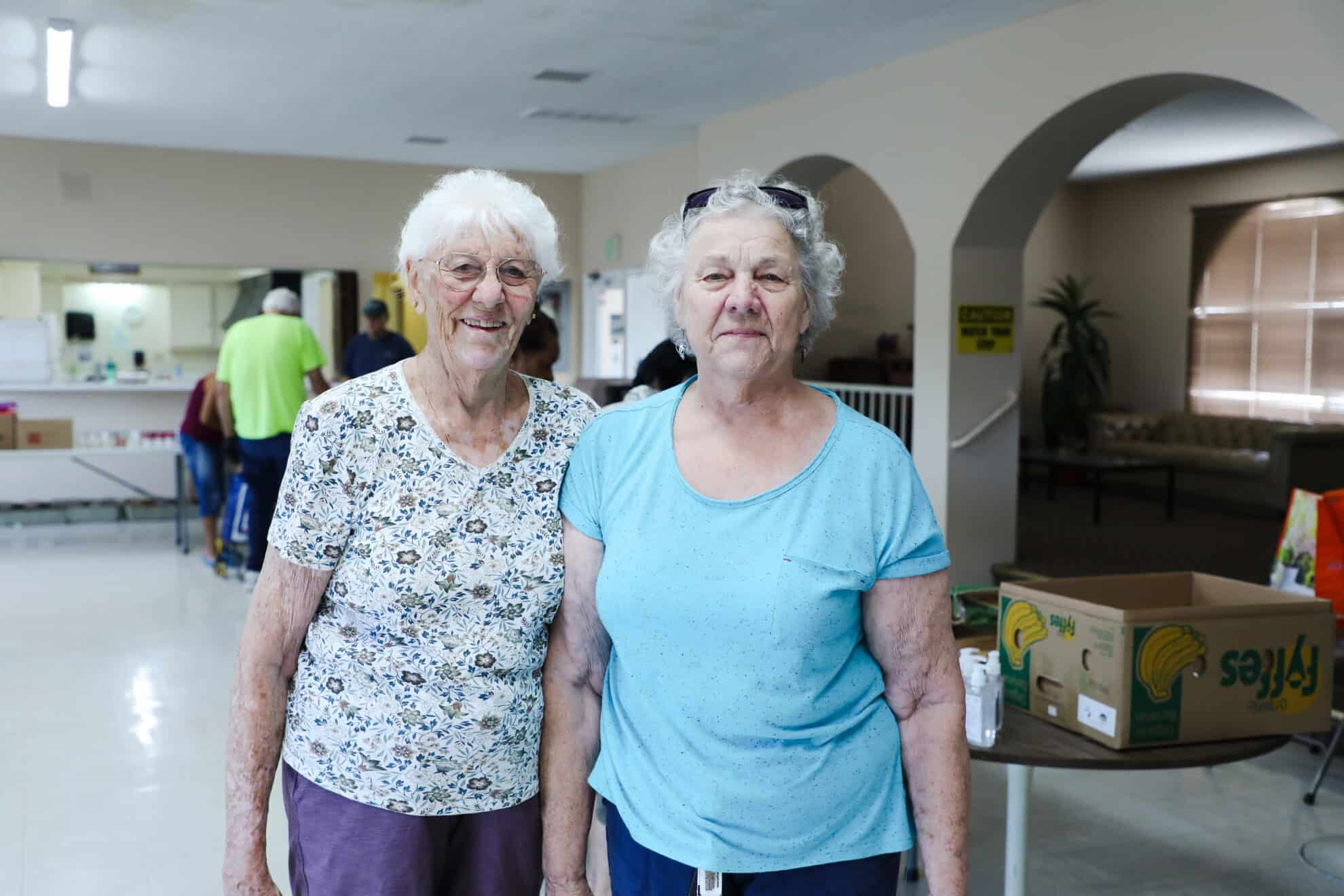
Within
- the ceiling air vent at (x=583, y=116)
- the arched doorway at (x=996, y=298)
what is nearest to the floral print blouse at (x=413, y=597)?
the arched doorway at (x=996, y=298)

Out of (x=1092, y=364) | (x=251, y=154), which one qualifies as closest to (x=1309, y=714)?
(x=251, y=154)

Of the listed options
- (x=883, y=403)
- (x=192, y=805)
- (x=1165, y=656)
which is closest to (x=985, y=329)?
(x=883, y=403)

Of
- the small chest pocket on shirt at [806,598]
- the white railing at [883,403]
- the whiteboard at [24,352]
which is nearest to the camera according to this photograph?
the small chest pocket on shirt at [806,598]

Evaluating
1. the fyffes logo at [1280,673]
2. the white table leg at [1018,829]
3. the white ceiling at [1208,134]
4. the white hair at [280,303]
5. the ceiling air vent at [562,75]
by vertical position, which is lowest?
the white table leg at [1018,829]

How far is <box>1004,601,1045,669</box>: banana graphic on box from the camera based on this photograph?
7.94 ft

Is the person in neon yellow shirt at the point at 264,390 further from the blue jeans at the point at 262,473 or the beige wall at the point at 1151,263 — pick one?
the beige wall at the point at 1151,263

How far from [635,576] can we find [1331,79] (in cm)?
398

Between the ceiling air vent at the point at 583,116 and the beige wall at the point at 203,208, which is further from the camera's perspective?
the beige wall at the point at 203,208

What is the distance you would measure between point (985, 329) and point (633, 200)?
4.76 metres

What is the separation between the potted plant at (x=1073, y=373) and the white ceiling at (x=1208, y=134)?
53.6 inches

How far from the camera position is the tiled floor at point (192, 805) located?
3289mm

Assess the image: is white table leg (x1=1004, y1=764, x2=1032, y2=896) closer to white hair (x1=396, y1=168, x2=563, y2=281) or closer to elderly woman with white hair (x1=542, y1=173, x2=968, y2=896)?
elderly woman with white hair (x1=542, y1=173, x2=968, y2=896)

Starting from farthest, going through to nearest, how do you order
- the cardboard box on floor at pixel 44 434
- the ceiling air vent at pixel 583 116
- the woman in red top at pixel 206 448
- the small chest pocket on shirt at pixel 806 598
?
the cardboard box on floor at pixel 44 434, the ceiling air vent at pixel 583 116, the woman in red top at pixel 206 448, the small chest pocket on shirt at pixel 806 598

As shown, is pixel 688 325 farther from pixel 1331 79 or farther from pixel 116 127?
pixel 116 127
